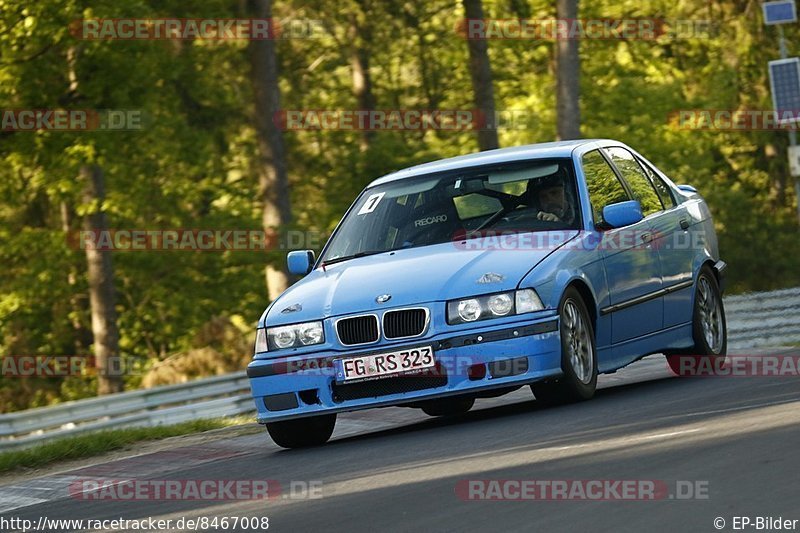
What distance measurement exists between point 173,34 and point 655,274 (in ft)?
68.4

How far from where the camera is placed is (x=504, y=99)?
47062 mm

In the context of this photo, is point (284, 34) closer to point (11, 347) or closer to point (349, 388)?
point (11, 347)

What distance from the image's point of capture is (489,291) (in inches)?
392

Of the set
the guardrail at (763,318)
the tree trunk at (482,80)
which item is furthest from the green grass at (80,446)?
the tree trunk at (482,80)

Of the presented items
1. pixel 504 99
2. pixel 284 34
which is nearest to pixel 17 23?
pixel 284 34

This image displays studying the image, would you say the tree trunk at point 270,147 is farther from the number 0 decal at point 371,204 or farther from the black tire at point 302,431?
the black tire at point 302,431

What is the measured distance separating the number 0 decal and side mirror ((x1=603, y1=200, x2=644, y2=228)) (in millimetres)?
1758

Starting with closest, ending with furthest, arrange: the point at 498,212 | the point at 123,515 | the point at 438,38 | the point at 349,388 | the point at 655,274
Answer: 1. the point at 123,515
2. the point at 349,388
3. the point at 498,212
4. the point at 655,274
5. the point at 438,38

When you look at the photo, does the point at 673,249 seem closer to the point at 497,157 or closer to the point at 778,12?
the point at 497,157

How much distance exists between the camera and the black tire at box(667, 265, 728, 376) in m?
12.6

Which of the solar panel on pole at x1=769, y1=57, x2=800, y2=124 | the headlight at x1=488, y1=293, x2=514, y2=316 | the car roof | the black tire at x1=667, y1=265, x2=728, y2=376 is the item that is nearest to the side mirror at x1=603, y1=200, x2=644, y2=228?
the car roof

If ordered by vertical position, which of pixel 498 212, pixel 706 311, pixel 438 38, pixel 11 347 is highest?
pixel 438 38

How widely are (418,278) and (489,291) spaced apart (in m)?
0.49

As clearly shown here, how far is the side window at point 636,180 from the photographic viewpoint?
1224 cm
